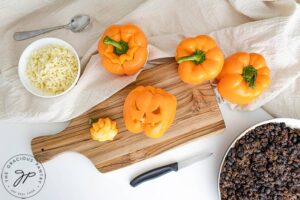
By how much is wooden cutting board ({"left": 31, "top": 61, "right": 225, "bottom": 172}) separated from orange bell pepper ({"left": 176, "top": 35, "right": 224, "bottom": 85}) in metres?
0.09

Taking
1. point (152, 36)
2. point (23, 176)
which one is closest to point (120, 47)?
point (152, 36)

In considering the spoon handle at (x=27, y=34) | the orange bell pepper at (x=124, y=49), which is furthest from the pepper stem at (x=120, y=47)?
the spoon handle at (x=27, y=34)

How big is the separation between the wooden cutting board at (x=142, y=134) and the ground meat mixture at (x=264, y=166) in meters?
0.10

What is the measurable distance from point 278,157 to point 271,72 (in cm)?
25

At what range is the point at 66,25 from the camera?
48.3 inches

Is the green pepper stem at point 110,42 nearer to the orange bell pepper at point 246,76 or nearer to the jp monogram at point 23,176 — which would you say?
the orange bell pepper at point 246,76

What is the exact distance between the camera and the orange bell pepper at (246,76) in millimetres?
1086

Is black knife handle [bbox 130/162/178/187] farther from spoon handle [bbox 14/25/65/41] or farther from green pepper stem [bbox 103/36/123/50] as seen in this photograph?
spoon handle [bbox 14/25/65/41]

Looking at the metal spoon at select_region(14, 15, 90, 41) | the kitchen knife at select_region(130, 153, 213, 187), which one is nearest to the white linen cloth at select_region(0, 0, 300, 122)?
the metal spoon at select_region(14, 15, 90, 41)

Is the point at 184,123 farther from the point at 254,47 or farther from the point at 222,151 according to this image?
the point at 254,47

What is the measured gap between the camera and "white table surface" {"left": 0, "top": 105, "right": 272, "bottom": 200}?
120cm

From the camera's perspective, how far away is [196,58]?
1062 mm

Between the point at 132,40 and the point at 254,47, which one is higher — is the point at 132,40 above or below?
above

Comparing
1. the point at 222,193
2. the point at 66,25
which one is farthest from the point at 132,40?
the point at 222,193
